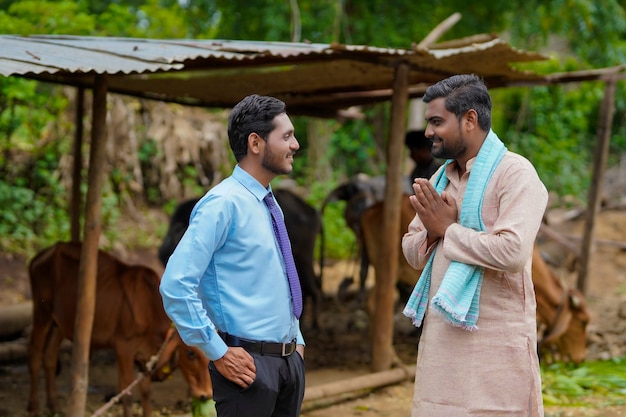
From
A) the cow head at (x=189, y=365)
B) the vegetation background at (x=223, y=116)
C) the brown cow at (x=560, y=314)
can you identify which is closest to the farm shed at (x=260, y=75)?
the cow head at (x=189, y=365)

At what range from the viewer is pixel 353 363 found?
331 inches

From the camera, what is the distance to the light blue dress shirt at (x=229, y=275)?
2.91 metres

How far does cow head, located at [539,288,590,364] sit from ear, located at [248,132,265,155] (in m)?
5.31

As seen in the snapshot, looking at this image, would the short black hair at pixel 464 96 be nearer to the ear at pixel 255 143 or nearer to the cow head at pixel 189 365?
the ear at pixel 255 143

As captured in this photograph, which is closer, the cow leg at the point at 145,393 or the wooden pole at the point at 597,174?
the cow leg at the point at 145,393

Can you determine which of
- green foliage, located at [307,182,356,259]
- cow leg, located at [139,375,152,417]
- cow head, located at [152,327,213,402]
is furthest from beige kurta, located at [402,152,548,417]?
green foliage, located at [307,182,356,259]

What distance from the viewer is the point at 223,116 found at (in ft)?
48.9

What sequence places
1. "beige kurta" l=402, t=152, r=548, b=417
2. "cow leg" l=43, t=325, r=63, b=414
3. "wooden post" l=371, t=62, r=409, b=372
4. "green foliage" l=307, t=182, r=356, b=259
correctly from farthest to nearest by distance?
"green foliage" l=307, t=182, r=356, b=259, "wooden post" l=371, t=62, r=409, b=372, "cow leg" l=43, t=325, r=63, b=414, "beige kurta" l=402, t=152, r=548, b=417

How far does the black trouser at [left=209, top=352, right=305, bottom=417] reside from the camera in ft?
10.00

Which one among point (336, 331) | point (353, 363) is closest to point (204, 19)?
point (336, 331)

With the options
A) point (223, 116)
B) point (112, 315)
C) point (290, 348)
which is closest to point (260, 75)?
point (112, 315)

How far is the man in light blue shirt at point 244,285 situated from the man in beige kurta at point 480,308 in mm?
550

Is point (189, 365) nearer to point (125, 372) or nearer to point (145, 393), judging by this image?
point (145, 393)

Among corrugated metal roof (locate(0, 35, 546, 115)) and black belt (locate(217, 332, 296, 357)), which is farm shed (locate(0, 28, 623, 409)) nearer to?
corrugated metal roof (locate(0, 35, 546, 115))
